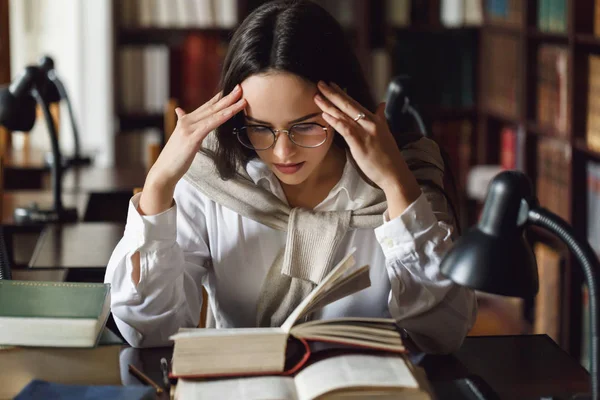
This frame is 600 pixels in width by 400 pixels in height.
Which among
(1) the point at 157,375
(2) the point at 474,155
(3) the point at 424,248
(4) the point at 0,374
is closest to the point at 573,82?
(2) the point at 474,155

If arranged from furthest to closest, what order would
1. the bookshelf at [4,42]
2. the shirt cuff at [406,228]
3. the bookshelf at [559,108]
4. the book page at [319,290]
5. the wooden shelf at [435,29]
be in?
the bookshelf at [4,42]
the wooden shelf at [435,29]
the bookshelf at [559,108]
the shirt cuff at [406,228]
the book page at [319,290]

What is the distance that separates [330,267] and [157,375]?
41cm

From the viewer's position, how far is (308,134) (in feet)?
4.91

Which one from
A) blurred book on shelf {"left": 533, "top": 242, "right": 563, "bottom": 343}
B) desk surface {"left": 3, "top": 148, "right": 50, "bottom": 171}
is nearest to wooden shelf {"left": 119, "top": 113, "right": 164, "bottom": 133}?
desk surface {"left": 3, "top": 148, "right": 50, "bottom": 171}

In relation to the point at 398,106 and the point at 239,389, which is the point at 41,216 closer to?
the point at 398,106

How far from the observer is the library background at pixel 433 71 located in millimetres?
3521

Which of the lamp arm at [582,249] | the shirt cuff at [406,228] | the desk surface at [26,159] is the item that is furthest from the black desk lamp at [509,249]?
the desk surface at [26,159]

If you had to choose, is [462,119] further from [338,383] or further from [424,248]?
[338,383]

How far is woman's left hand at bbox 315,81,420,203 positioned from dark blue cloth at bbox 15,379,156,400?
1.68 feet

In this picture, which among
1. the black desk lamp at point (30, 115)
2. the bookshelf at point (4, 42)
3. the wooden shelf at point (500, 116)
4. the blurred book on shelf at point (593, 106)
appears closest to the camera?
the black desk lamp at point (30, 115)

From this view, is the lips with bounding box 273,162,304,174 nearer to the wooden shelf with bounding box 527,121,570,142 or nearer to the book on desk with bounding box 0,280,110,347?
the book on desk with bounding box 0,280,110,347

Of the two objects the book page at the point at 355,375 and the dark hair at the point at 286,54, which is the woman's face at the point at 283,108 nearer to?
the dark hair at the point at 286,54

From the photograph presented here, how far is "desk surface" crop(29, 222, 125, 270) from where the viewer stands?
2129mm

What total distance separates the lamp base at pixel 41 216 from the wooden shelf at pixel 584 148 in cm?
160
